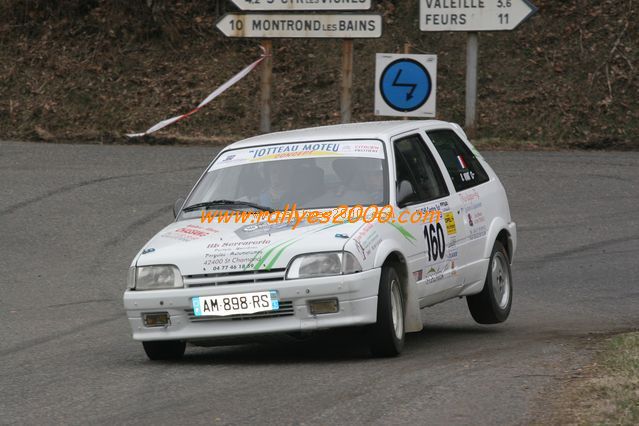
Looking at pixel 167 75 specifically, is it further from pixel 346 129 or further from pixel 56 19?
pixel 346 129

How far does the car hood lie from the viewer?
8.39 metres

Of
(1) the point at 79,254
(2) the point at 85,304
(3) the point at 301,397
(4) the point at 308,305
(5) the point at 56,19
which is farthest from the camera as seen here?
(5) the point at 56,19

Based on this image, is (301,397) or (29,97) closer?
(301,397)

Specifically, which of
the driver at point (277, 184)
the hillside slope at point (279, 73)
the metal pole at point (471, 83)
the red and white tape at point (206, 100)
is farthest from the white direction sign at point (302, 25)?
the driver at point (277, 184)

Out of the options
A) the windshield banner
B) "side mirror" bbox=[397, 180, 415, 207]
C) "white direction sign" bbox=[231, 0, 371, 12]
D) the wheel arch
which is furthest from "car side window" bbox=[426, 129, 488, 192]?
"white direction sign" bbox=[231, 0, 371, 12]

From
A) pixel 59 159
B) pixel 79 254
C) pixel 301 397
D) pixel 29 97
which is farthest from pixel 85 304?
pixel 29 97

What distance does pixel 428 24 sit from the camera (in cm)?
2127

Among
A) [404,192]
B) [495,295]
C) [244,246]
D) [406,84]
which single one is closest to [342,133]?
[404,192]

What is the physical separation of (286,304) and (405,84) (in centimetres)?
810

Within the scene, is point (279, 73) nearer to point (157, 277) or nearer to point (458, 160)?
point (458, 160)

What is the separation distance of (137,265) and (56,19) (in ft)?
63.5

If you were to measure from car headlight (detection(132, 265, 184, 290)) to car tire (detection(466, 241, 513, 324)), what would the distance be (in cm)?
307

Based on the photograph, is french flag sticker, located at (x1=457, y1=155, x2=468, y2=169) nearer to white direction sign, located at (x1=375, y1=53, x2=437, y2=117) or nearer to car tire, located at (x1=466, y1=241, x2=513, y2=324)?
car tire, located at (x1=466, y1=241, x2=513, y2=324)

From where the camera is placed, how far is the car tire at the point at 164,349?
8.98 m
